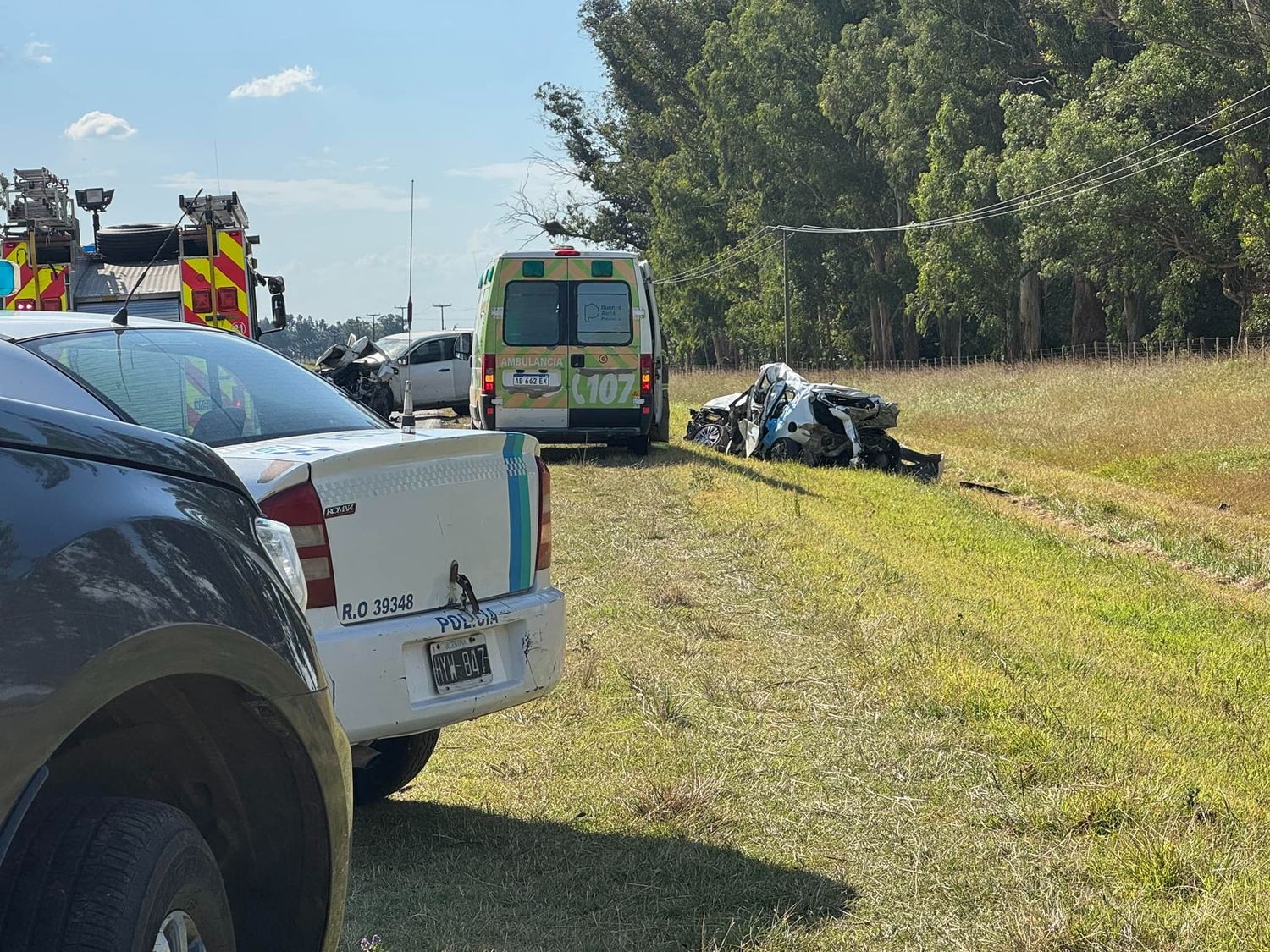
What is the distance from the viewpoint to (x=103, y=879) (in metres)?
2.15

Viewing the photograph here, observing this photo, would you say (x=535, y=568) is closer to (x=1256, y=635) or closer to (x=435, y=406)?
(x=1256, y=635)

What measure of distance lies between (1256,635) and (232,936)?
7722mm

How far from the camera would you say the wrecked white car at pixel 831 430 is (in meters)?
17.8

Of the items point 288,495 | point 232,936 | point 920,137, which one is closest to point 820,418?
point 288,495

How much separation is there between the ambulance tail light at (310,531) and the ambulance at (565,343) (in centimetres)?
1409

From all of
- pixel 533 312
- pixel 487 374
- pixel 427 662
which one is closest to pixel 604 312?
pixel 533 312

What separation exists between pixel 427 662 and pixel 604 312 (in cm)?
1422

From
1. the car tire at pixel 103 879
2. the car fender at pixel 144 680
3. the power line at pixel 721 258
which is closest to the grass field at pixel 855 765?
the car fender at pixel 144 680

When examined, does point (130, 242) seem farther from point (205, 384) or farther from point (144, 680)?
point (144, 680)

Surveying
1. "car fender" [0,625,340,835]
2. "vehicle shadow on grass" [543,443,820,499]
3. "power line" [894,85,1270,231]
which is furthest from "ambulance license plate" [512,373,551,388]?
"power line" [894,85,1270,231]

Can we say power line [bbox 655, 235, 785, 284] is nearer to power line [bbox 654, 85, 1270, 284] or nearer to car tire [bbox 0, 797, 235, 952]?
power line [bbox 654, 85, 1270, 284]

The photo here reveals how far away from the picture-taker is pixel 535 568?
5148mm

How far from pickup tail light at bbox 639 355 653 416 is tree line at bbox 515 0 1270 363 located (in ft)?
83.5

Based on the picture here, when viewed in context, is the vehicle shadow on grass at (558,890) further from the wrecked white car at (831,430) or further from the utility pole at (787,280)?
the utility pole at (787,280)
